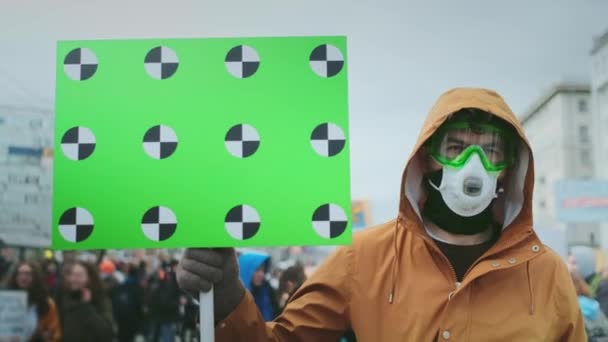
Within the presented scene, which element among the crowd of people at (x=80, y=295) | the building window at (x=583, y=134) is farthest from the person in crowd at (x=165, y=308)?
the building window at (x=583, y=134)

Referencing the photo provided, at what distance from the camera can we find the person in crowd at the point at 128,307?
40.5 feet

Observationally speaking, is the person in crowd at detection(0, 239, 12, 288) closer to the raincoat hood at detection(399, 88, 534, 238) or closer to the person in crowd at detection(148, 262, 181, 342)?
the person in crowd at detection(148, 262, 181, 342)

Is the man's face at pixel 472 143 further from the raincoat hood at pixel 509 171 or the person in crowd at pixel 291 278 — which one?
the person in crowd at pixel 291 278

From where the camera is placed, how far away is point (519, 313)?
254 centimetres

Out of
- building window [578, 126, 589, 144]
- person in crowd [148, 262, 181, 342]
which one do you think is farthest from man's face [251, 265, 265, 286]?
building window [578, 126, 589, 144]

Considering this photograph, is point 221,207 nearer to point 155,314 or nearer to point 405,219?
point 405,219

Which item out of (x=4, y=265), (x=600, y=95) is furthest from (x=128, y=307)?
(x=600, y=95)

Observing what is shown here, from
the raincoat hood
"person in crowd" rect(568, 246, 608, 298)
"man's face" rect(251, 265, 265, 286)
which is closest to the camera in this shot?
the raincoat hood

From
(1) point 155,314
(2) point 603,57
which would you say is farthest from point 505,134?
(2) point 603,57

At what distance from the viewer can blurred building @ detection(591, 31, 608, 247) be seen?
49031 mm

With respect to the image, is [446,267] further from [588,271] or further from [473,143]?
[588,271]

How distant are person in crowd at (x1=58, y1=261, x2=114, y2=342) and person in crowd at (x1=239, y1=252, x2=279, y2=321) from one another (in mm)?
1413

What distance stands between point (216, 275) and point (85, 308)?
5.28 meters

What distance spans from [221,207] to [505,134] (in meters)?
1.05
